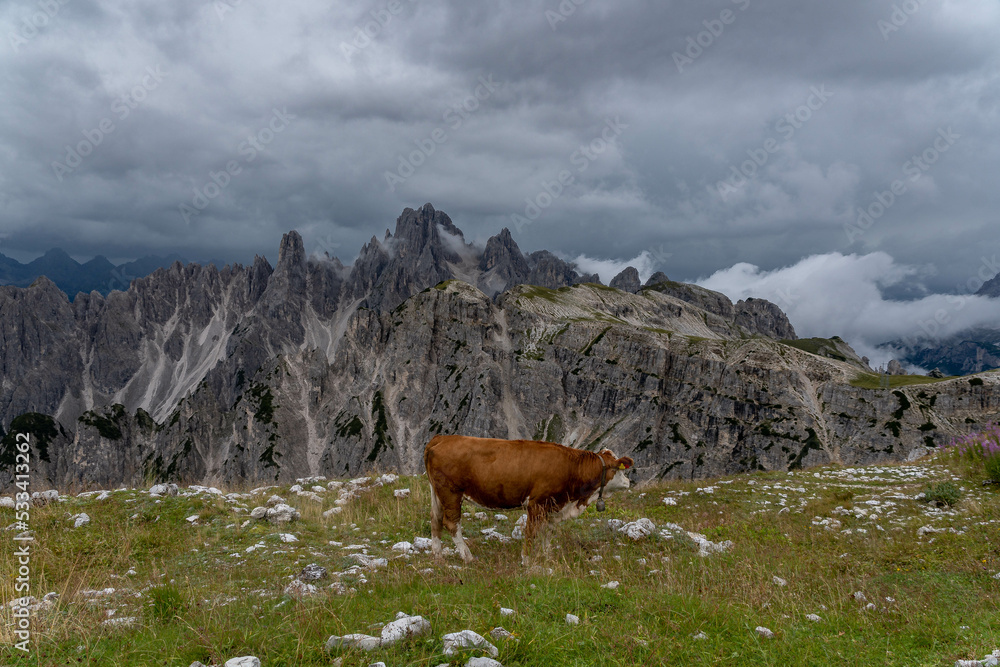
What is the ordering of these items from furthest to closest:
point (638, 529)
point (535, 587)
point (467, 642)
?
point (638, 529)
point (535, 587)
point (467, 642)

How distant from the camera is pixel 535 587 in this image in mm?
7758

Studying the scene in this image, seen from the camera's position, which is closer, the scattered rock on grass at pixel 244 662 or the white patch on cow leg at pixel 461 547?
the scattered rock on grass at pixel 244 662

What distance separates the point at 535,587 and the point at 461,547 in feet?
11.8

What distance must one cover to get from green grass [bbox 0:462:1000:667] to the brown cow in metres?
0.85

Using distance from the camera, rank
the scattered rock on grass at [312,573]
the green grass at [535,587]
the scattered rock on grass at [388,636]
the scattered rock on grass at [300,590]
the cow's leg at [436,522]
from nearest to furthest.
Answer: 1. the scattered rock on grass at [388,636]
2. the green grass at [535,587]
3. the scattered rock on grass at [300,590]
4. the scattered rock on grass at [312,573]
5. the cow's leg at [436,522]

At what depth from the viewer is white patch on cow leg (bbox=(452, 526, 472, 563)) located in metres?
10.7

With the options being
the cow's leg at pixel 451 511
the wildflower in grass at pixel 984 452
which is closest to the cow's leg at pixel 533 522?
the cow's leg at pixel 451 511

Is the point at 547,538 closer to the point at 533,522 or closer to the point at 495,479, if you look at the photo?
the point at 533,522

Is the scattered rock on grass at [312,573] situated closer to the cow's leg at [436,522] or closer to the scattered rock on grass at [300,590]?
the scattered rock on grass at [300,590]

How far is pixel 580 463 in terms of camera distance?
12.4 m

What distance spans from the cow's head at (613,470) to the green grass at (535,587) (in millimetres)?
1332

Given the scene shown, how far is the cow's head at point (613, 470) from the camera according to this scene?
13.2 m

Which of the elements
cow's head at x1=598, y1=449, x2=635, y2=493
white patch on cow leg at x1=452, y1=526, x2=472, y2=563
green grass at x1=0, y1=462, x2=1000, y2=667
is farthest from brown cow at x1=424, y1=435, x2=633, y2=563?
cow's head at x1=598, y1=449, x2=635, y2=493

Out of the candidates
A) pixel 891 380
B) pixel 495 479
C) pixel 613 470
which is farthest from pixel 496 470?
pixel 891 380
